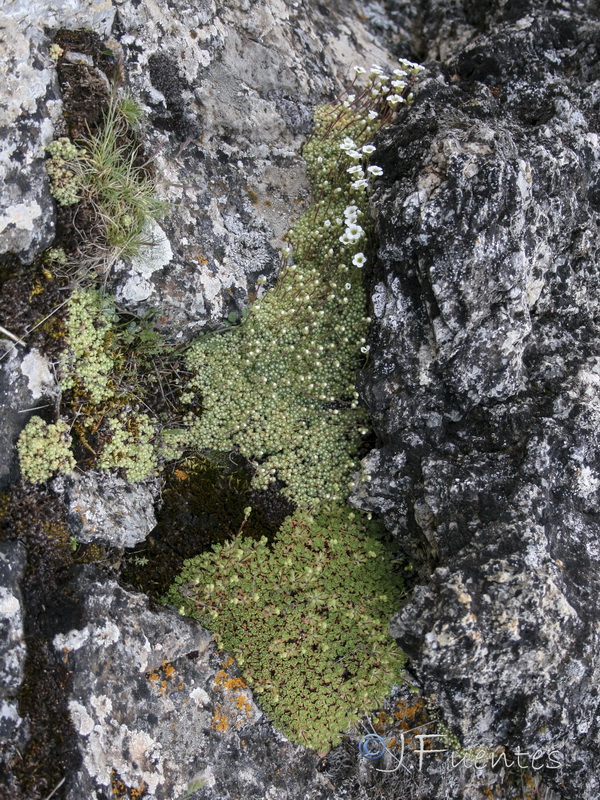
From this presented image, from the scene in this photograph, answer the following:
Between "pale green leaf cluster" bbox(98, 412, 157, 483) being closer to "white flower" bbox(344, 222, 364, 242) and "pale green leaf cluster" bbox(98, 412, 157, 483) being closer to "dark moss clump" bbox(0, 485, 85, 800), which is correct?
"dark moss clump" bbox(0, 485, 85, 800)

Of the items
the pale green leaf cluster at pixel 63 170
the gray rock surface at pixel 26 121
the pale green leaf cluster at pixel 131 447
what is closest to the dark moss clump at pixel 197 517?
the pale green leaf cluster at pixel 131 447

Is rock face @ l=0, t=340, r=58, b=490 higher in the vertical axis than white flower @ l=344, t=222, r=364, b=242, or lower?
lower

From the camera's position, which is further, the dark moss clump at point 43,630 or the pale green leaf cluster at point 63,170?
the pale green leaf cluster at point 63,170

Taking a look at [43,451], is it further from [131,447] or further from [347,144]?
[347,144]

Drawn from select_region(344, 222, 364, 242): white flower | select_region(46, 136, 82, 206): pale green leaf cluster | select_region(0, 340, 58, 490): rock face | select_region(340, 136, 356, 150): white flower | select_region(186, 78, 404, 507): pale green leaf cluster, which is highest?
select_region(340, 136, 356, 150): white flower

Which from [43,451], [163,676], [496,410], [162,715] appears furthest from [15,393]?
[496,410]

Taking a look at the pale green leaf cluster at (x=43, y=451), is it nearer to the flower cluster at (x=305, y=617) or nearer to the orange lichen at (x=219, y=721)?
the flower cluster at (x=305, y=617)

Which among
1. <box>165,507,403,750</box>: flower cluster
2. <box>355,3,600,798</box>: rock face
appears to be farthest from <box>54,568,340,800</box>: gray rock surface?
<box>355,3,600,798</box>: rock face
